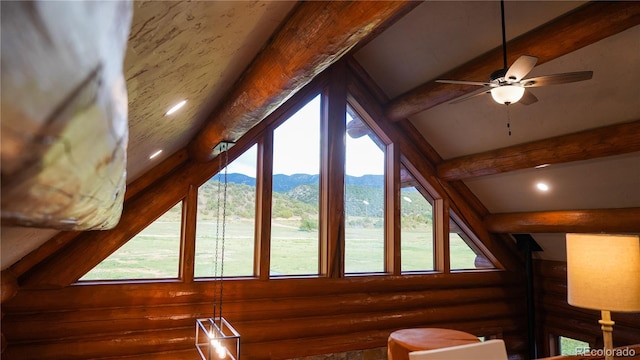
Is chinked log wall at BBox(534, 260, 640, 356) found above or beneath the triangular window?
beneath

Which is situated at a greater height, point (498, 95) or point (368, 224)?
point (498, 95)

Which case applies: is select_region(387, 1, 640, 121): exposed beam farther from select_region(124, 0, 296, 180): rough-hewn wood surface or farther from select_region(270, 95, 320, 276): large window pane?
select_region(124, 0, 296, 180): rough-hewn wood surface

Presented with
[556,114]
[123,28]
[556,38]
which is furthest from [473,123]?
[123,28]

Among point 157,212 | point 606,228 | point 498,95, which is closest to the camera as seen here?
point 498,95

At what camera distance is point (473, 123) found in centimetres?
546

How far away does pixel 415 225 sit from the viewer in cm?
623

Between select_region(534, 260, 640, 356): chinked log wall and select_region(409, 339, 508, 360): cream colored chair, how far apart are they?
4.39m

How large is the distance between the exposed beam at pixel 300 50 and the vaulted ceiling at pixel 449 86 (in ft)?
0.19

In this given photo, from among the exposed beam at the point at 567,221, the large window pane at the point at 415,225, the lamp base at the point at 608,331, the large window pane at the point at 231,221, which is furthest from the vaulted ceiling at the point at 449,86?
the lamp base at the point at 608,331

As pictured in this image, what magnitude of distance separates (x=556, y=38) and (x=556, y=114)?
143 cm

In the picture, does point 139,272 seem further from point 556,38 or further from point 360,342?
point 556,38

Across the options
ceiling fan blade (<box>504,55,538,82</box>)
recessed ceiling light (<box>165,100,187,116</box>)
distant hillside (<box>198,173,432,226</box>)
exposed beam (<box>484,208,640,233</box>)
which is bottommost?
exposed beam (<box>484,208,640,233</box>)

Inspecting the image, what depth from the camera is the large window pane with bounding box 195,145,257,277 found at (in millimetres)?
4902

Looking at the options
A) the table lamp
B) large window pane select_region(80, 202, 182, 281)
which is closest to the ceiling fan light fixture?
the table lamp
